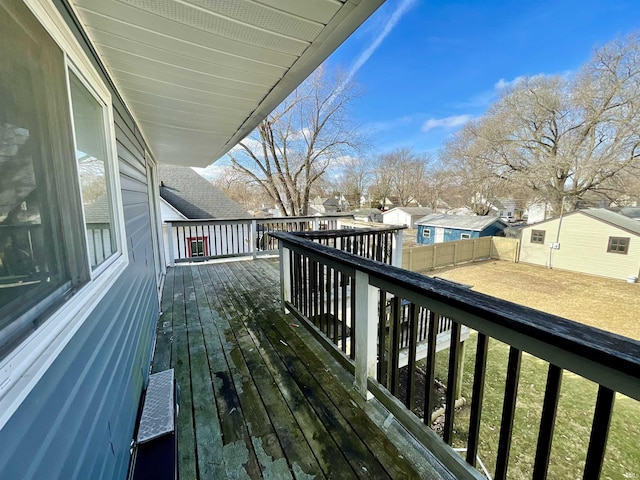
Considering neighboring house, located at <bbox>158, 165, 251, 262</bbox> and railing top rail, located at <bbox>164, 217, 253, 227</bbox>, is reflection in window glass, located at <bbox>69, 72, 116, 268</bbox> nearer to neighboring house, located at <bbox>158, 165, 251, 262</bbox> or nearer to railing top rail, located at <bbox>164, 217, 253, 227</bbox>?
railing top rail, located at <bbox>164, 217, 253, 227</bbox>

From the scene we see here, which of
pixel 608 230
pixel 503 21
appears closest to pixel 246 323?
pixel 608 230

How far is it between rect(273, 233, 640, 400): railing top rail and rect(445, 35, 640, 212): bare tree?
17.0 m

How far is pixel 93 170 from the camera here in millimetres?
1469

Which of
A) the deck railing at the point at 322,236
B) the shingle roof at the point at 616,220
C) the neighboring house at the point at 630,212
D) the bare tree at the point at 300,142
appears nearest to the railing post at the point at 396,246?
the deck railing at the point at 322,236

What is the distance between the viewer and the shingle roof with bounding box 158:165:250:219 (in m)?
10.8

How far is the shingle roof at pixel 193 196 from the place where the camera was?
35.6ft

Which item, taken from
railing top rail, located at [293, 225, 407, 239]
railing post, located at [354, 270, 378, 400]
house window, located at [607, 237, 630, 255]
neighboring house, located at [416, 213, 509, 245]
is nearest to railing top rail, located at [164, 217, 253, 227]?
railing top rail, located at [293, 225, 407, 239]

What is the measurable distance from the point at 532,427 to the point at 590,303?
8.19m

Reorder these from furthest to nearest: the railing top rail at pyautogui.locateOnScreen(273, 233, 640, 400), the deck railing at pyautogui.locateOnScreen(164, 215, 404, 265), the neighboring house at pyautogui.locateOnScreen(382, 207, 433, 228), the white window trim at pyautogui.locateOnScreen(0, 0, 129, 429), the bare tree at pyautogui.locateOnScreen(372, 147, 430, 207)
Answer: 1. the bare tree at pyautogui.locateOnScreen(372, 147, 430, 207)
2. the neighboring house at pyautogui.locateOnScreen(382, 207, 433, 228)
3. the deck railing at pyautogui.locateOnScreen(164, 215, 404, 265)
4. the railing top rail at pyautogui.locateOnScreen(273, 233, 640, 400)
5. the white window trim at pyautogui.locateOnScreen(0, 0, 129, 429)

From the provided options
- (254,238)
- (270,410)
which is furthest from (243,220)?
(270,410)

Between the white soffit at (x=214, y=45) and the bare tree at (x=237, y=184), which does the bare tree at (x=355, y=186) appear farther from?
the white soffit at (x=214, y=45)

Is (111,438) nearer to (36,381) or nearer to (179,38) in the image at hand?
(36,381)

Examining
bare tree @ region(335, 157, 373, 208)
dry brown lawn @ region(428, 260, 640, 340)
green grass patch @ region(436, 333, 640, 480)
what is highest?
bare tree @ region(335, 157, 373, 208)

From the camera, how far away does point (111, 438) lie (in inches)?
46.9
